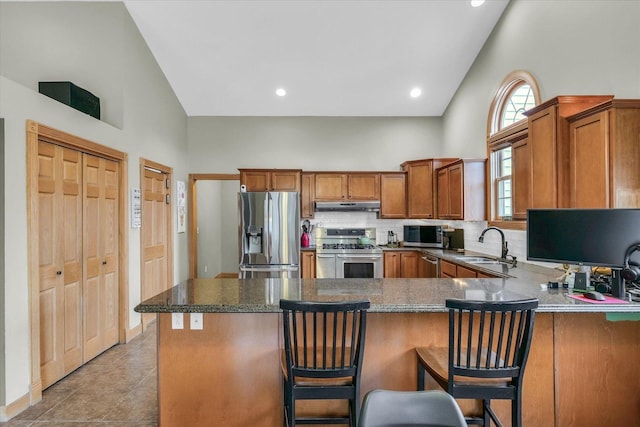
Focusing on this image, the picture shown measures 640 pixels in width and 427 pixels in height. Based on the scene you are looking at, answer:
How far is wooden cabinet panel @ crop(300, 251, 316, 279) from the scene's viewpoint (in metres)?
5.41

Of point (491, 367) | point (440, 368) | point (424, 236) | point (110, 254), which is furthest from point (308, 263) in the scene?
point (491, 367)

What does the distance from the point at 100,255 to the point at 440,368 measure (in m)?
3.40

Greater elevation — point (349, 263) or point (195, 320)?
point (195, 320)

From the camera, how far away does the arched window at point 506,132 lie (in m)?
3.50

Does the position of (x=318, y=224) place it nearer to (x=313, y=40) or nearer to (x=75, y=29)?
(x=313, y=40)

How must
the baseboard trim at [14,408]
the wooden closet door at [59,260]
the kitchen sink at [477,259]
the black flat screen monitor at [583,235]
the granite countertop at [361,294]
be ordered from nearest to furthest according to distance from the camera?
the granite countertop at [361,294]
the black flat screen monitor at [583,235]
the baseboard trim at [14,408]
the wooden closet door at [59,260]
the kitchen sink at [477,259]

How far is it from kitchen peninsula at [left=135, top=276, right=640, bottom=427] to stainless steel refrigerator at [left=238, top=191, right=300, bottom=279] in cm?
314

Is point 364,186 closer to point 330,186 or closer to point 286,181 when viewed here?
point 330,186

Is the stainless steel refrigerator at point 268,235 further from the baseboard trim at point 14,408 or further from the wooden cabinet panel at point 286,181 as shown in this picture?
the baseboard trim at point 14,408

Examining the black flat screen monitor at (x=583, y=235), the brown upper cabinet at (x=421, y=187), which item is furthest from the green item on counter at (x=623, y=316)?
the brown upper cabinet at (x=421, y=187)

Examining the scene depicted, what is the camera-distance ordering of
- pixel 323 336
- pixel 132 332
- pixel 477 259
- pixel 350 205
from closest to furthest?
1. pixel 323 336
2. pixel 132 332
3. pixel 477 259
4. pixel 350 205

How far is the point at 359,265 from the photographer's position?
5.34 metres

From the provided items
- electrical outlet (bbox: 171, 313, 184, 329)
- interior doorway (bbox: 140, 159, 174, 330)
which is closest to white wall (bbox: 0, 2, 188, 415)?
interior doorway (bbox: 140, 159, 174, 330)

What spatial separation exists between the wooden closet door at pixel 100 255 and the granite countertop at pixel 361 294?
1586 millimetres
